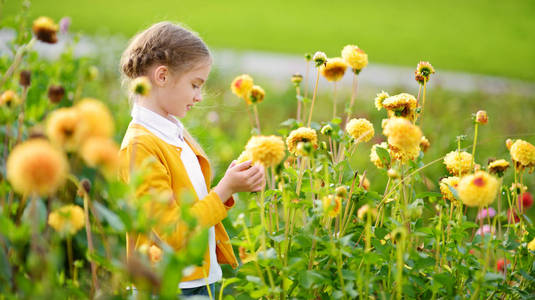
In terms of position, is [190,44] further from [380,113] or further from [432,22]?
[432,22]

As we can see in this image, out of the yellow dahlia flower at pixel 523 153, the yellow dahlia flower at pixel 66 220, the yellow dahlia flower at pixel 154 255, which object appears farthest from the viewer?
the yellow dahlia flower at pixel 523 153

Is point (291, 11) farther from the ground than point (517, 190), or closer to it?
farther from the ground

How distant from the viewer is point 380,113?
3.76m

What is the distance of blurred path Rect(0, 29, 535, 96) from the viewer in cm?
438

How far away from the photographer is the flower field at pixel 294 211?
71 cm

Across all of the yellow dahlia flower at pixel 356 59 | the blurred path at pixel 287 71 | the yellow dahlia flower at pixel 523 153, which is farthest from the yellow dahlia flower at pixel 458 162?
the blurred path at pixel 287 71

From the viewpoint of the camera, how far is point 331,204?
1.01 meters

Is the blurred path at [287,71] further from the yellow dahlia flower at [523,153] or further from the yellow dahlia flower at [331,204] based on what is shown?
the yellow dahlia flower at [331,204]

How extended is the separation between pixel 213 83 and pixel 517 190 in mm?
3390

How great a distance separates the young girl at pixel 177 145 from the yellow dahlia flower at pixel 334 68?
1.05 ft

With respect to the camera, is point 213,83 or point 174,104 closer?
point 174,104

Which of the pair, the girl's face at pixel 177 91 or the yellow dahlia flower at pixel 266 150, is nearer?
the yellow dahlia flower at pixel 266 150

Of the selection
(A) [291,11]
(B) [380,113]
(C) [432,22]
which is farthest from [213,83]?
(A) [291,11]

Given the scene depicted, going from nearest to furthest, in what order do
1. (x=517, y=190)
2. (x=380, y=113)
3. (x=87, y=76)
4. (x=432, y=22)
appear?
1. (x=87, y=76)
2. (x=517, y=190)
3. (x=380, y=113)
4. (x=432, y=22)
